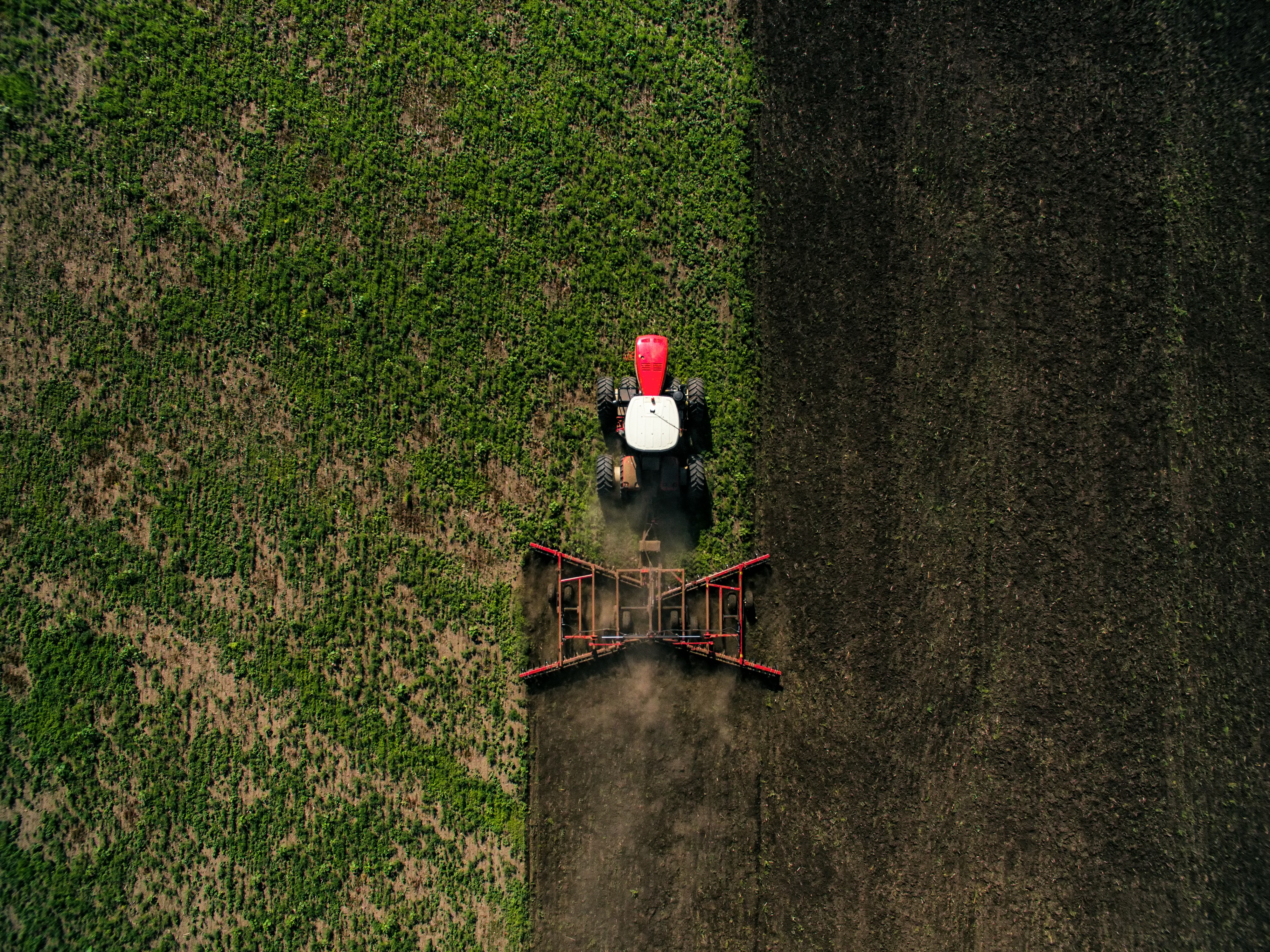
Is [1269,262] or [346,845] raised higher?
[1269,262]

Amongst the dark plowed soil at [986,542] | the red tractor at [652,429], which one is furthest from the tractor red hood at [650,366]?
the dark plowed soil at [986,542]

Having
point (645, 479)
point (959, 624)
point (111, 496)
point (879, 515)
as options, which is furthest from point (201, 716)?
point (959, 624)

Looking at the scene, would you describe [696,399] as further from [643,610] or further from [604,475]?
[643,610]

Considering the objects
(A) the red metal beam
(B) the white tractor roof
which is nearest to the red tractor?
(B) the white tractor roof

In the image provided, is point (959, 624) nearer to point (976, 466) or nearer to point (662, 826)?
point (976, 466)

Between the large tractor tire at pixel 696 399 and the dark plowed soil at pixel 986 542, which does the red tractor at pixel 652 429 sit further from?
the dark plowed soil at pixel 986 542

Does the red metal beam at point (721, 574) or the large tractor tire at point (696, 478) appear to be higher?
the large tractor tire at point (696, 478)
